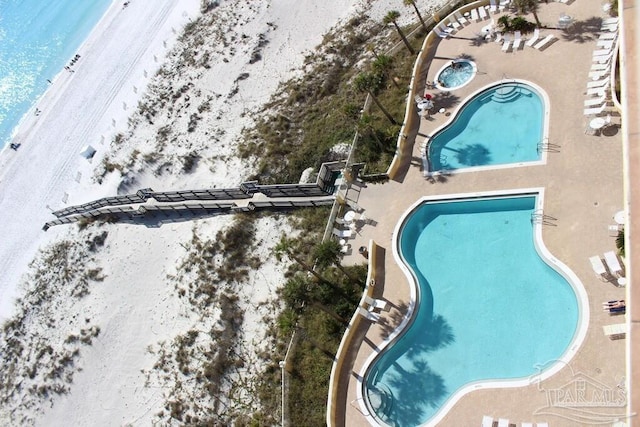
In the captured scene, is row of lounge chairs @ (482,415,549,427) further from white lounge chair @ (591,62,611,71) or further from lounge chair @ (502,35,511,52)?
lounge chair @ (502,35,511,52)

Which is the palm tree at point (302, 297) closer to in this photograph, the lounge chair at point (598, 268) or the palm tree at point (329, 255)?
the palm tree at point (329, 255)

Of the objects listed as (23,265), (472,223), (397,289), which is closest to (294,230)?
(397,289)

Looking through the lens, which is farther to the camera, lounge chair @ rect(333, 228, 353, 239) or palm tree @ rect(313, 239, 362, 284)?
lounge chair @ rect(333, 228, 353, 239)

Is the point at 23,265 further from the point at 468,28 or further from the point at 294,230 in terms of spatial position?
the point at 468,28

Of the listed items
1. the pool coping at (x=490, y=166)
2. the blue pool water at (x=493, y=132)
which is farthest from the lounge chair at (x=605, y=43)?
the blue pool water at (x=493, y=132)

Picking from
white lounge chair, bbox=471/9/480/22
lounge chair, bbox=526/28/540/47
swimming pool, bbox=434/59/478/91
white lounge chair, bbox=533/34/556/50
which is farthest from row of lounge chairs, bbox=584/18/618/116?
white lounge chair, bbox=471/9/480/22

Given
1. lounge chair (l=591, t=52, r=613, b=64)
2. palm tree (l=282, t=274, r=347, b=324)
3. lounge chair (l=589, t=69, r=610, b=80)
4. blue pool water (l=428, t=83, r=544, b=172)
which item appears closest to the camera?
palm tree (l=282, t=274, r=347, b=324)
